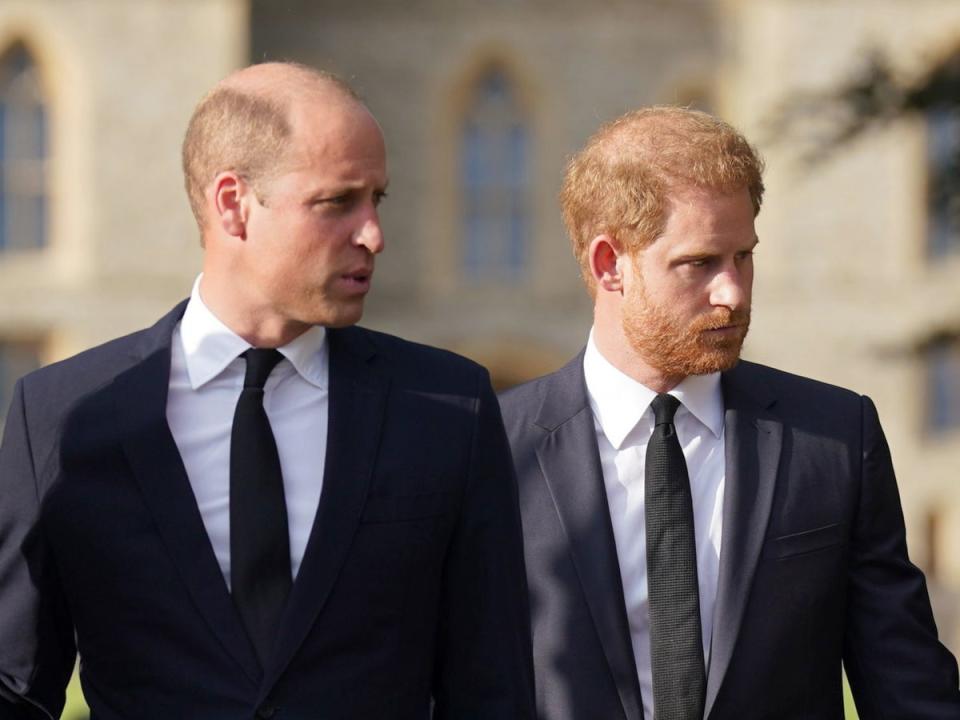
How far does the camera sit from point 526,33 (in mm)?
22406

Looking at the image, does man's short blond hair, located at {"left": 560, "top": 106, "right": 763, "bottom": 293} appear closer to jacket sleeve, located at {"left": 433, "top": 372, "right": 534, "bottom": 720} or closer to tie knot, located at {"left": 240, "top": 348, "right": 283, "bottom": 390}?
jacket sleeve, located at {"left": 433, "top": 372, "right": 534, "bottom": 720}

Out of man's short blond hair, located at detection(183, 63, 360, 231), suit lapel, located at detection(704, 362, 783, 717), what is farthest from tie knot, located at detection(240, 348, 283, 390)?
suit lapel, located at detection(704, 362, 783, 717)

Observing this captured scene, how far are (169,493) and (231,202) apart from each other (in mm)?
509

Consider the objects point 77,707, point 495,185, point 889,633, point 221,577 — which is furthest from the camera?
point 495,185

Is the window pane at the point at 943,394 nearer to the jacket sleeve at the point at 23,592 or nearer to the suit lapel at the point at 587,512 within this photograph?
the suit lapel at the point at 587,512

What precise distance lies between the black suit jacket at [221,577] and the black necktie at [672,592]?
28 centimetres

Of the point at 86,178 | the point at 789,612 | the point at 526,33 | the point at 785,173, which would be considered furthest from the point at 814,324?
the point at 789,612

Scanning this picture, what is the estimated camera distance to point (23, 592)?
9.91ft

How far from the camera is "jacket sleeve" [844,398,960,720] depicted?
11.1 ft

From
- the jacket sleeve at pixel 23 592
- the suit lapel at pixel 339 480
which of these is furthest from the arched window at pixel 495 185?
the jacket sleeve at pixel 23 592

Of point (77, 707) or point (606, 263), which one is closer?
point (606, 263)

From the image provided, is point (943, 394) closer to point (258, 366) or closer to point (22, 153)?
point (22, 153)

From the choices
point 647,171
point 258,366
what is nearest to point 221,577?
point 258,366

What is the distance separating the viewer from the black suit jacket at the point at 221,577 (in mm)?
2967
